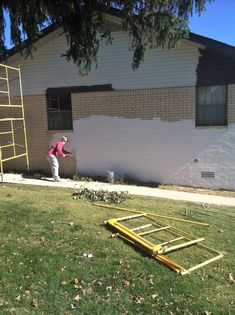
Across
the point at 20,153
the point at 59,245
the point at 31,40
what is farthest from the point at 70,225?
the point at 20,153

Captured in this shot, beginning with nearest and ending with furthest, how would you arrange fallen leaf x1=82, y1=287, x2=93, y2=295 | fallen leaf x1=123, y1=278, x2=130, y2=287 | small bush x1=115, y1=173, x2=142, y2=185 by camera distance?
fallen leaf x1=82, y1=287, x2=93, y2=295, fallen leaf x1=123, y1=278, x2=130, y2=287, small bush x1=115, y1=173, x2=142, y2=185

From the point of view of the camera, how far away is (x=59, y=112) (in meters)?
14.4

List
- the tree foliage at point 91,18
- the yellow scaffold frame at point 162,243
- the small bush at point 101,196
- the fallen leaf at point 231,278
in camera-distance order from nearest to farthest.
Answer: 1. the fallen leaf at point 231,278
2. the yellow scaffold frame at point 162,243
3. the tree foliage at point 91,18
4. the small bush at point 101,196

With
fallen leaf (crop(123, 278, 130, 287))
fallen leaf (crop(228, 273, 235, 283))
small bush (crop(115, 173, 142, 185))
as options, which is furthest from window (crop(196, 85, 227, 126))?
fallen leaf (crop(123, 278, 130, 287))

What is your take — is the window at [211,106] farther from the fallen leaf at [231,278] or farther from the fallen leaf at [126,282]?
the fallen leaf at [126,282]

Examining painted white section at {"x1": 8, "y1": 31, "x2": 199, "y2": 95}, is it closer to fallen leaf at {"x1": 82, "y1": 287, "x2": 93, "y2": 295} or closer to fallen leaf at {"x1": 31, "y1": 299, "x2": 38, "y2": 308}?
fallen leaf at {"x1": 82, "y1": 287, "x2": 93, "y2": 295}

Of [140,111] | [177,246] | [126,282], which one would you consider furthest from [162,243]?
[140,111]

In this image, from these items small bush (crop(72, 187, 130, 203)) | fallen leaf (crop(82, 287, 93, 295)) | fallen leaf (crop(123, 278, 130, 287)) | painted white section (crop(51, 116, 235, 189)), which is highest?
painted white section (crop(51, 116, 235, 189))

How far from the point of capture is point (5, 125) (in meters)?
14.9

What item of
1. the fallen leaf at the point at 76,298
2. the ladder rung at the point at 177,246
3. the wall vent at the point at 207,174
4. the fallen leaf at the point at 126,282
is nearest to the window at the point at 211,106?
the wall vent at the point at 207,174

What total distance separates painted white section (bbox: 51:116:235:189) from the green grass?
202 inches

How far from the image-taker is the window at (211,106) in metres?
12.4

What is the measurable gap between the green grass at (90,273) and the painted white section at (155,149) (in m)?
5.12

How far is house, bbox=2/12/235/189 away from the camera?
12453 millimetres
